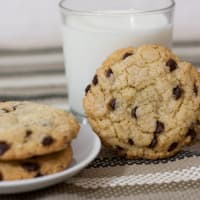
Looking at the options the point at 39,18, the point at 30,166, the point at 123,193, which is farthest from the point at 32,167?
the point at 39,18

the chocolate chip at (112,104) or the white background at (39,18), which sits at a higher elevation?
the chocolate chip at (112,104)

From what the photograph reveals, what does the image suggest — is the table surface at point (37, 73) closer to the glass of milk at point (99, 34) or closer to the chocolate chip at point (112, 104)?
the glass of milk at point (99, 34)

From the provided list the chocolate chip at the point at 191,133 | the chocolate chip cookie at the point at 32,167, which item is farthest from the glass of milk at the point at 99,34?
the chocolate chip cookie at the point at 32,167

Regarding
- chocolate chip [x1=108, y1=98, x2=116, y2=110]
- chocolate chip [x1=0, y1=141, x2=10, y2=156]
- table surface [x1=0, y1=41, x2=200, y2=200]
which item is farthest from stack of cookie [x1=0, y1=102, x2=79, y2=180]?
table surface [x1=0, y1=41, x2=200, y2=200]

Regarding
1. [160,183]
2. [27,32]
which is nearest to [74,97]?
[160,183]

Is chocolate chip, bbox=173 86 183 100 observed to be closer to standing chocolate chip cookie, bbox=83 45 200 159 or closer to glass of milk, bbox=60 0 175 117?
standing chocolate chip cookie, bbox=83 45 200 159

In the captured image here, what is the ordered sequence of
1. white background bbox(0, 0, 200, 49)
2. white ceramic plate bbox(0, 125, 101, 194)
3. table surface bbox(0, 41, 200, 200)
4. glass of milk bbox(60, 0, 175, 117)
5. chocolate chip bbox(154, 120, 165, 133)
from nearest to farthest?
white ceramic plate bbox(0, 125, 101, 194) → chocolate chip bbox(154, 120, 165, 133) → glass of milk bbox(60, 0, 175, 117) → table surface bbox(0, 41, 200, 200) → white background bbox(0, 0, 200, 49)

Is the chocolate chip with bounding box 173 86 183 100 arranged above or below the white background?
above

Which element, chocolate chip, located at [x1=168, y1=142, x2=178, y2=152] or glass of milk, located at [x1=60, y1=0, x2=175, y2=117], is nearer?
chocolate chip, located at [x1=168, y1=142, x2=178, y2=152]

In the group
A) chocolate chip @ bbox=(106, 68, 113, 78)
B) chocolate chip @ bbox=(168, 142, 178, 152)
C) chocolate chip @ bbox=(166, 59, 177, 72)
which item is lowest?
chocolate chip @ bbox=(168, 142, 178, 152)
